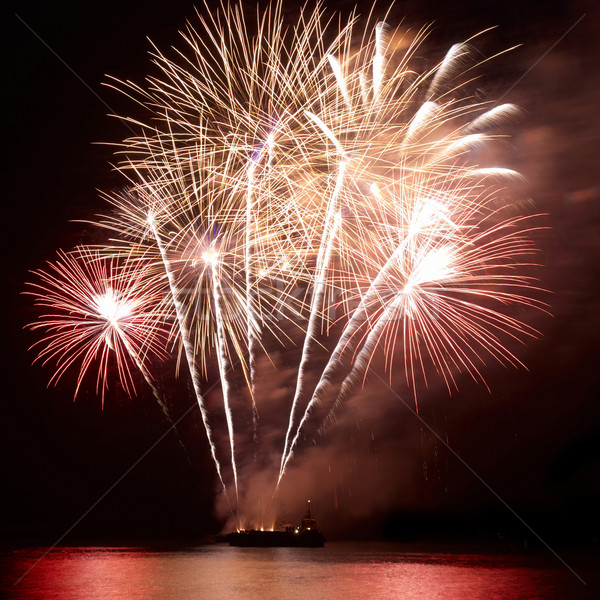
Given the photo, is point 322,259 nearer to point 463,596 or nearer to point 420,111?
point 420,111

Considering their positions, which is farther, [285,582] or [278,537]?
[278,537]

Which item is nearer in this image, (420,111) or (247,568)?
(420,111)

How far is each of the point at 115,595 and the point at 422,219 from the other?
76.7ft

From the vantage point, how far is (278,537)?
68000 millimetres

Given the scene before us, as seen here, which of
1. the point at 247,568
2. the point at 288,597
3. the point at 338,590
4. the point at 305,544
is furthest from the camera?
the point at 305,544

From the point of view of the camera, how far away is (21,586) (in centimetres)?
3381

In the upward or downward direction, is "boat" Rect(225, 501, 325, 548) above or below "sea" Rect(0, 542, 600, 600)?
above

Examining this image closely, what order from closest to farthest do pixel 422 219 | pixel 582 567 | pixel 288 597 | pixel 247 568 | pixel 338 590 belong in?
1. pixel 422 219
2. pixel 288 597
3. pixel 338 590
4. pixel 247 568
5. pixel 582 567

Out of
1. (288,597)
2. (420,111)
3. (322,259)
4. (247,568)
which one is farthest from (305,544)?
(420,111)

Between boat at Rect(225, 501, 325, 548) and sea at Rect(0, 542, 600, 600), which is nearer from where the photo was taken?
sea at Rect(0, 542, 600, 600)

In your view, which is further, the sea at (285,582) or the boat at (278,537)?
the boat at (278,537)

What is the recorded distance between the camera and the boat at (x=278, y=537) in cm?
6795

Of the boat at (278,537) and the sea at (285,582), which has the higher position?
the boat at (278,537)

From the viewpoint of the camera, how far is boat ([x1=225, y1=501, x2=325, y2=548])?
6795 cm
